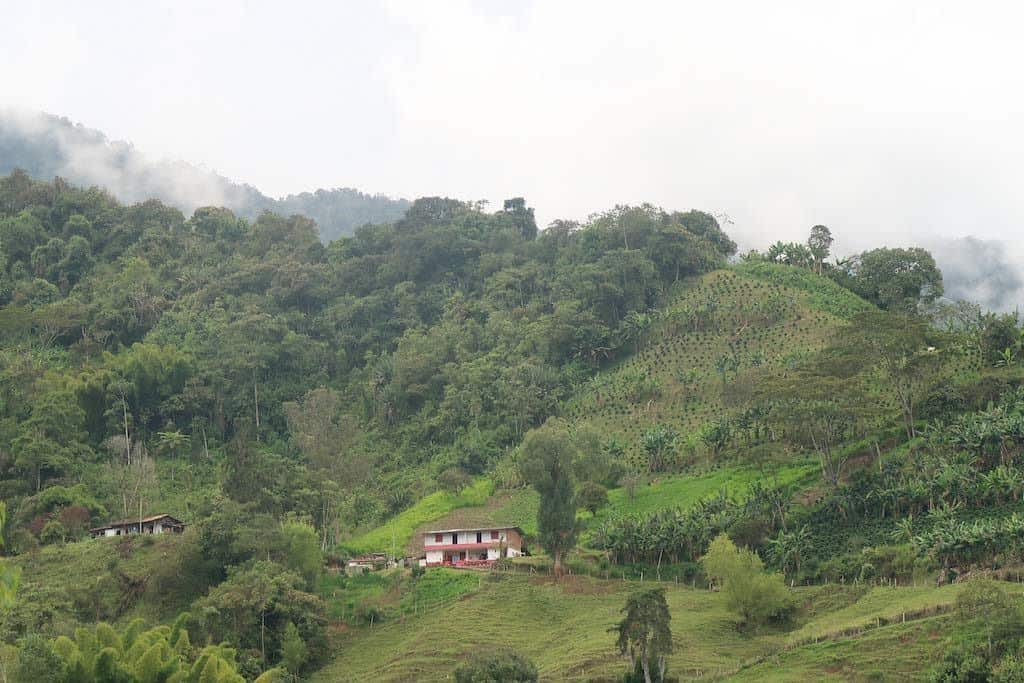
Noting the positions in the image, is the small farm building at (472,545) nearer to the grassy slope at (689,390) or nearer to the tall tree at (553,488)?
the grassy slope at (689,390)

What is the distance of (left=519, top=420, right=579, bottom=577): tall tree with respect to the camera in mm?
46875

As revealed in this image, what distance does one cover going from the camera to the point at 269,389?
Answer: 77.6m

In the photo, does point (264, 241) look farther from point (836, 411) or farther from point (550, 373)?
point (836, 411)

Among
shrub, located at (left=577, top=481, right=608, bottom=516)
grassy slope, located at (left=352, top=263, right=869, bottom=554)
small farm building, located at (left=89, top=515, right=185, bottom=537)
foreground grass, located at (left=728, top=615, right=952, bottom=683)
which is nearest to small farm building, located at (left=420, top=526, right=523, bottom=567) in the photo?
grassy slope, located at (left=352, top=263, right=869, bottom=554)

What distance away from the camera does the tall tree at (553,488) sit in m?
Answer: 46.9

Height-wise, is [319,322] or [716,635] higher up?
[319,322]

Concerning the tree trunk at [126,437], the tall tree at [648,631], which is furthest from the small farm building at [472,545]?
the tree trunk at [126,437]

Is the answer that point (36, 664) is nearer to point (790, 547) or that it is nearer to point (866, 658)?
point (866, 658)

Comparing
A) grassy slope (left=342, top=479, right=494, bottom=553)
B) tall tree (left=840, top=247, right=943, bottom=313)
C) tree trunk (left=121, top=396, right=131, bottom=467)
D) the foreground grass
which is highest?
tall tree (left=840, top=247, right=943, bottom=313)

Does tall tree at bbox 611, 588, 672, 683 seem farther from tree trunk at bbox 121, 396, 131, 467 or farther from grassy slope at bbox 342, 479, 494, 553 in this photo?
tree trunk at bbox 121, 396, 131, 467

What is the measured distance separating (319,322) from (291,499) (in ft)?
104

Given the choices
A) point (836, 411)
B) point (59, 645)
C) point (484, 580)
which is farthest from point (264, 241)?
point (59, 645)

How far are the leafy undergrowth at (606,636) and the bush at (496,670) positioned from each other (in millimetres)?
3272

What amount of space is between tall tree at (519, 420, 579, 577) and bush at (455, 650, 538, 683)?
14.1 meters
